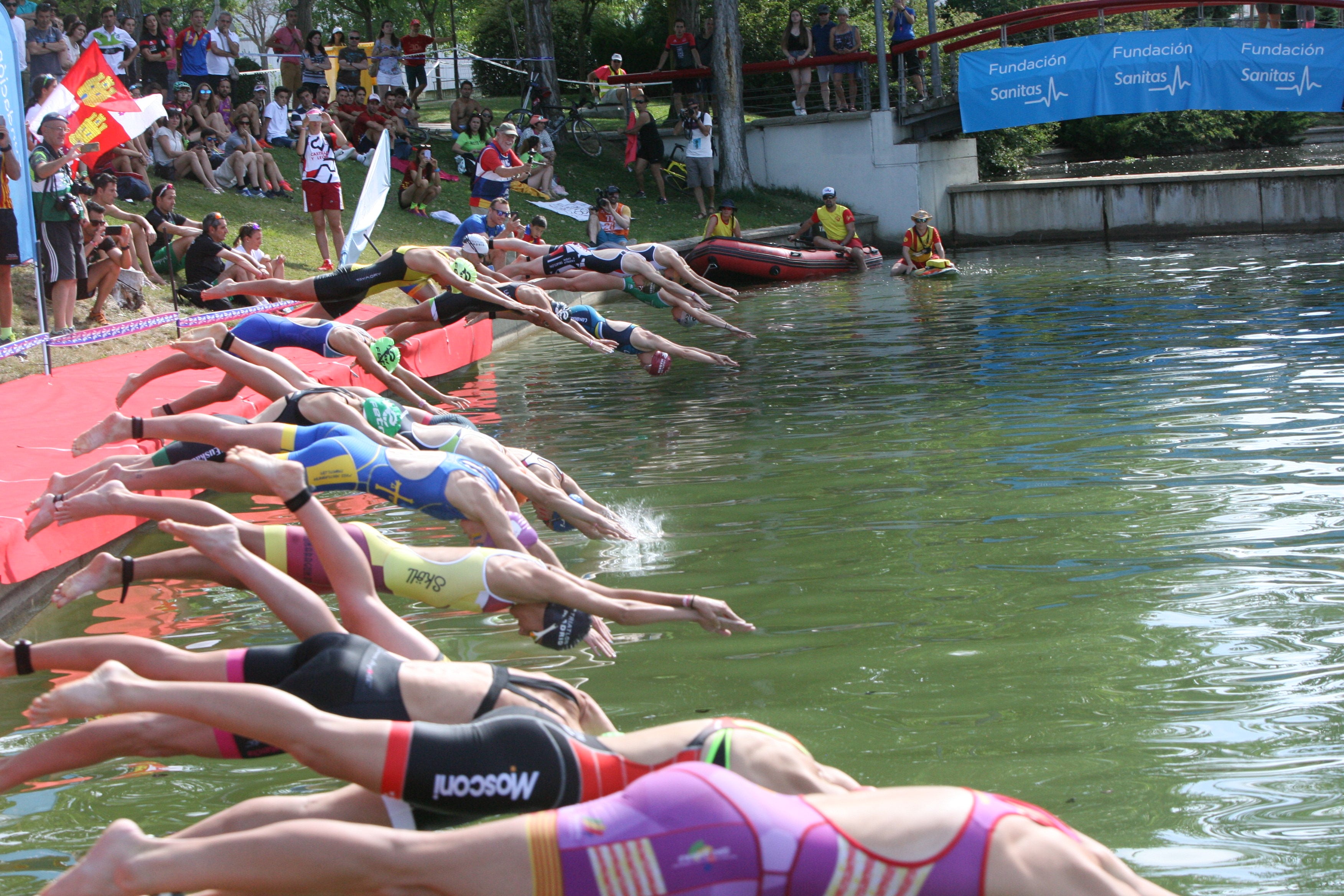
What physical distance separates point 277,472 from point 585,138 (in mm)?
23601

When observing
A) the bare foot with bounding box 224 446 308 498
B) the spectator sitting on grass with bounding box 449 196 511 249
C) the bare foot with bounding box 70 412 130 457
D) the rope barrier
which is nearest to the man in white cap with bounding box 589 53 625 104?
the spectator sitting on grass with bounding box 449 196 511 249

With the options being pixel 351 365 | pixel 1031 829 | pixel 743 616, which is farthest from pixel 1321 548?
pixel 351 365

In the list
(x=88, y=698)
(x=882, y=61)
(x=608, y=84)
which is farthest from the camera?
(x=608, y=84)

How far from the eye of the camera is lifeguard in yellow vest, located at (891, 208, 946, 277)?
801 inches

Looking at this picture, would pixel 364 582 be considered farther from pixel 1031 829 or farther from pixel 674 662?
pixel 1031 829

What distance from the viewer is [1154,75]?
928 inches

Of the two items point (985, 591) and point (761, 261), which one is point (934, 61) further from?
point (985, 591)

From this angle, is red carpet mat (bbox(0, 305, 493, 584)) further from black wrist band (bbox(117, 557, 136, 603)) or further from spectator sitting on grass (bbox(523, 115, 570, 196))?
spectator sitting on grass (bbox(523, 115, 570, 196))

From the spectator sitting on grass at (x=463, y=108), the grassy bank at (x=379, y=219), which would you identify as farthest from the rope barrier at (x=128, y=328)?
the spectator sitting on grass at (x=463, y=108)

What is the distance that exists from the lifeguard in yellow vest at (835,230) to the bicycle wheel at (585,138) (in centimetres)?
613

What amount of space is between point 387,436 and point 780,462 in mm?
3396

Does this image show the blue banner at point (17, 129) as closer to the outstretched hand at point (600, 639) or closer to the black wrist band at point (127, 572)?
the black wrist band at point (127, 572)

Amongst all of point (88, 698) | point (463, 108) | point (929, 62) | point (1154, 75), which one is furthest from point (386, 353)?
point (929, 62)

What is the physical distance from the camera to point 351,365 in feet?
37.9
